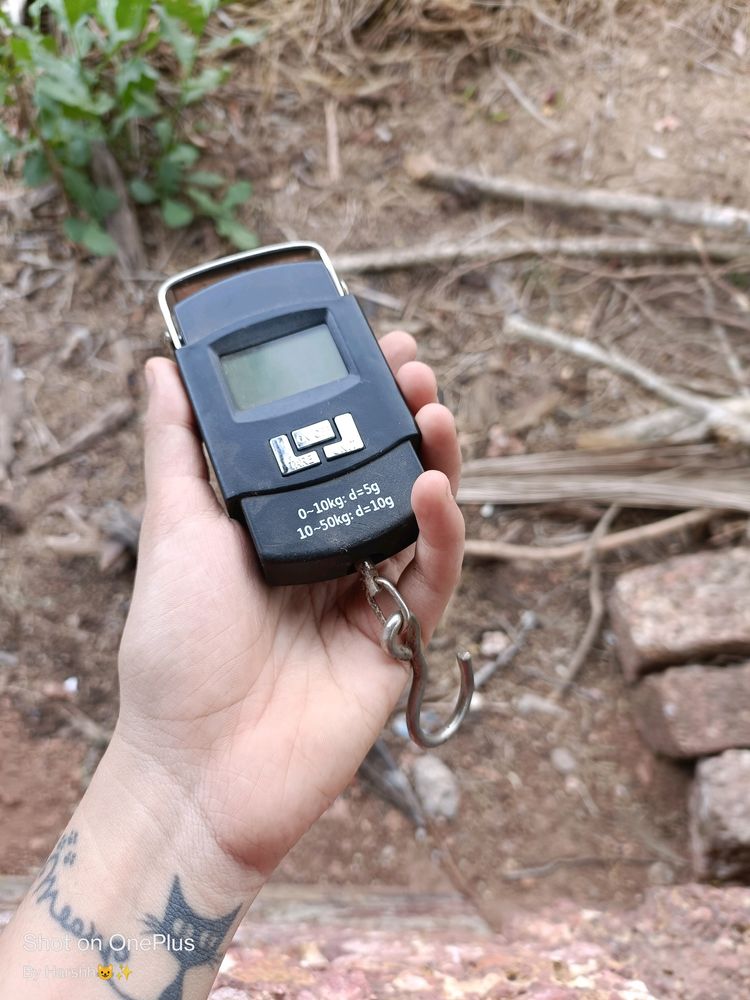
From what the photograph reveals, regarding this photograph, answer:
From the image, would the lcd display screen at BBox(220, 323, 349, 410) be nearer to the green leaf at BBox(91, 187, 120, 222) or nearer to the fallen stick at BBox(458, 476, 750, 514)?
the fallen stick at BBox(458, 476, 750, 514)

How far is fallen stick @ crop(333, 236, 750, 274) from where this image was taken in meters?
2.47

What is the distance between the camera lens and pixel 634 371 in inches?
90.6

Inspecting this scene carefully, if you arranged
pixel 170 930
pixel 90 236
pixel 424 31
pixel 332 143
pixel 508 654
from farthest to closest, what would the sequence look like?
pixel 424 31 → pixel 332 143 → pixel 90 236 → pixel 508 654 → pixel 170 930

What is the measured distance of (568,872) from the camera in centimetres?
182

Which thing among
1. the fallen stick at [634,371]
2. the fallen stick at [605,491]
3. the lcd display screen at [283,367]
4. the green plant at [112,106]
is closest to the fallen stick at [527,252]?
the fallen stick at [634,371]

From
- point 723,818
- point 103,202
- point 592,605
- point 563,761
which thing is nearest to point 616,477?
point 592,605

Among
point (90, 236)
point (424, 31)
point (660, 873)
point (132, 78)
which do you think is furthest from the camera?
point (424, 31)

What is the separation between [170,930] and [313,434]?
72 centimetres

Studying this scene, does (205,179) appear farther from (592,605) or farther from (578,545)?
(592,605)

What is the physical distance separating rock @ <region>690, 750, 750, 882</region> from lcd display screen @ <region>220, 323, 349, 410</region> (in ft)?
3.90

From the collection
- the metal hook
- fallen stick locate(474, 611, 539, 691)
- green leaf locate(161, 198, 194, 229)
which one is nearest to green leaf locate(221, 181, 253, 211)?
green leaf locate(161, 198, 194, 229)

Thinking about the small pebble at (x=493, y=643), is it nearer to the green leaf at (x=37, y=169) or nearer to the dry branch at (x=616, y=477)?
the dry branch at (x=616, y=477)

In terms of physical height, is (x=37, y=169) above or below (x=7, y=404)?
above

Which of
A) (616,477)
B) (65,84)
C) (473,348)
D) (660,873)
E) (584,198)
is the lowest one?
(660,873)
